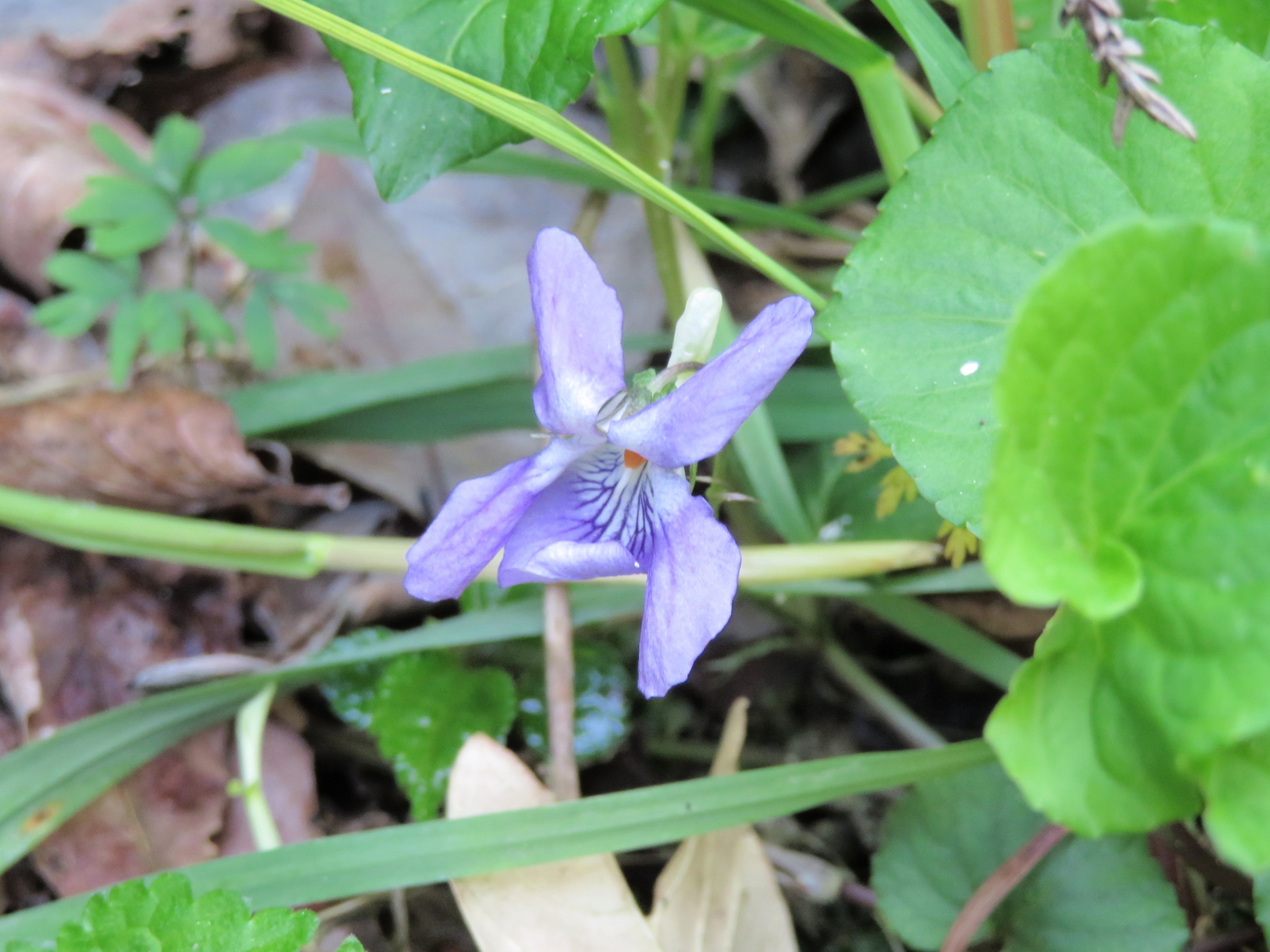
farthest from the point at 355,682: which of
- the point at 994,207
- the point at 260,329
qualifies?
the point at 994,207

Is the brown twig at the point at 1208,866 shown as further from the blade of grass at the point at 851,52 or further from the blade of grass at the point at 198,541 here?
the blade of grass at the point at 851,52

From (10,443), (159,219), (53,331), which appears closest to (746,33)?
(159,219)

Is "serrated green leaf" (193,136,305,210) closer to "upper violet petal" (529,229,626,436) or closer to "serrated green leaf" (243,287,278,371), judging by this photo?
"serrated green leaf" (243,287,278,371)

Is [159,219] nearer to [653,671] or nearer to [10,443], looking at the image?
[10,443]

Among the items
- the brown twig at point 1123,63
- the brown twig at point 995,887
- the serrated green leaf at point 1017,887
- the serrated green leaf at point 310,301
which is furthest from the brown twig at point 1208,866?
the serrated green leaf at point 310,301

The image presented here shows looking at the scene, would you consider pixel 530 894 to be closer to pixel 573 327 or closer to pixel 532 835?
pixel 532 835

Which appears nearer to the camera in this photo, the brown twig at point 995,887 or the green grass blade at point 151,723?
the brown twig at point 995,887
